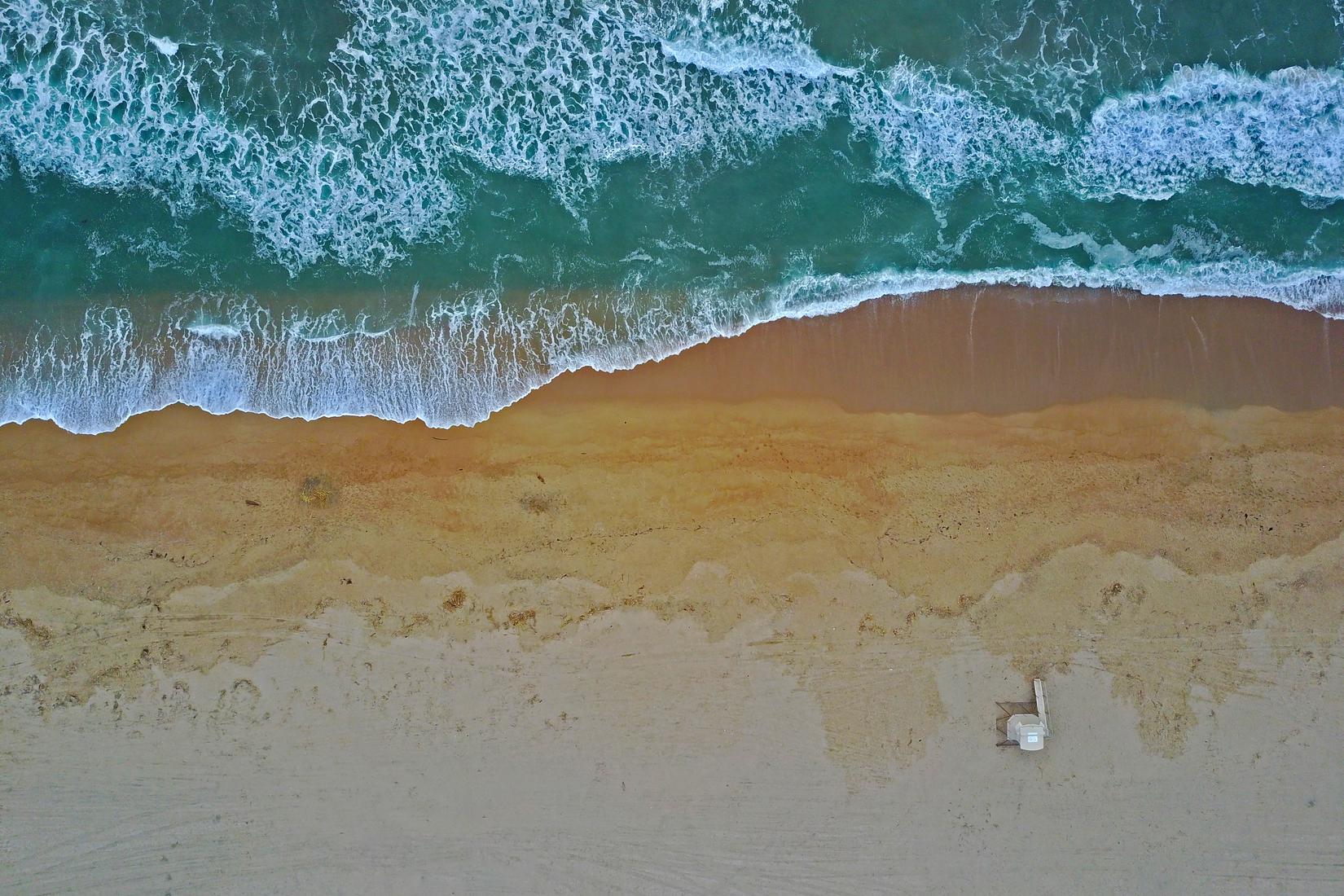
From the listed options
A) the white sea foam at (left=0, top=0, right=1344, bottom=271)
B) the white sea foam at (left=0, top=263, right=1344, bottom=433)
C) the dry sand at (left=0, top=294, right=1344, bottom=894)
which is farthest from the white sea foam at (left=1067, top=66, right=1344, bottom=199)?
the dry sand at (left=0, top=294, right=1344, bottom=894)

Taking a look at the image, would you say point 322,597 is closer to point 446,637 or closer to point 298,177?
point 446,637

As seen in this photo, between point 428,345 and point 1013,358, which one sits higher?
point 428,345

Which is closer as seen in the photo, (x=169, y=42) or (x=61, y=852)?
(x=61, y=852)

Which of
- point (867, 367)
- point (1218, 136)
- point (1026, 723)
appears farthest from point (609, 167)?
point (1026, 723)

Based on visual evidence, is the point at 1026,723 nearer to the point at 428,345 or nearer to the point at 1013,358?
the point at 1013,358

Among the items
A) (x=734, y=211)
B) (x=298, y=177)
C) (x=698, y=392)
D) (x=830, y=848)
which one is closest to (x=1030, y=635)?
(x=830, y=848)

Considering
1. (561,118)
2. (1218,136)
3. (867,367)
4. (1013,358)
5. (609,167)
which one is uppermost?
(561,118)

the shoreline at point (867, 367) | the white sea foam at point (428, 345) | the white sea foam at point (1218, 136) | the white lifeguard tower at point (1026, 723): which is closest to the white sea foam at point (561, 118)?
the white sea foam at point (1218, 136)
